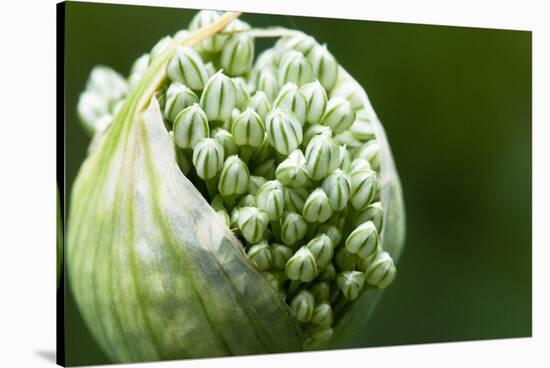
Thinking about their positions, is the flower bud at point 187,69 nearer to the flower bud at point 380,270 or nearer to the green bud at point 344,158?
the green bud at point 344,158

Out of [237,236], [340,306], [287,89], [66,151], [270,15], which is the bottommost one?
[340,306]

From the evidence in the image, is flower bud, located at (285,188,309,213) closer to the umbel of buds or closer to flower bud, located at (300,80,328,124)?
the umbel of buds

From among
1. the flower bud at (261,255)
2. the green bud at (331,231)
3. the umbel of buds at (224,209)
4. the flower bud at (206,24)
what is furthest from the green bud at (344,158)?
the flower bud at (206,24)

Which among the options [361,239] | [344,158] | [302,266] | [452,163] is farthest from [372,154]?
[452,163]

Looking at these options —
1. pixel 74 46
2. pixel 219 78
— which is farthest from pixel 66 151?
pixel 219 78

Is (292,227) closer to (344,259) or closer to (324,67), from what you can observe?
(344,259)

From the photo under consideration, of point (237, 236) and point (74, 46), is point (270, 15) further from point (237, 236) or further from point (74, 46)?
point (237, 236)

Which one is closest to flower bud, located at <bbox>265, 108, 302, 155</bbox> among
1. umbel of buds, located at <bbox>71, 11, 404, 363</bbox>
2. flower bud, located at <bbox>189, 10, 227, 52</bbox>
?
umbel of buds, located at <bbox>71, 11, 404, 363</bbox>
